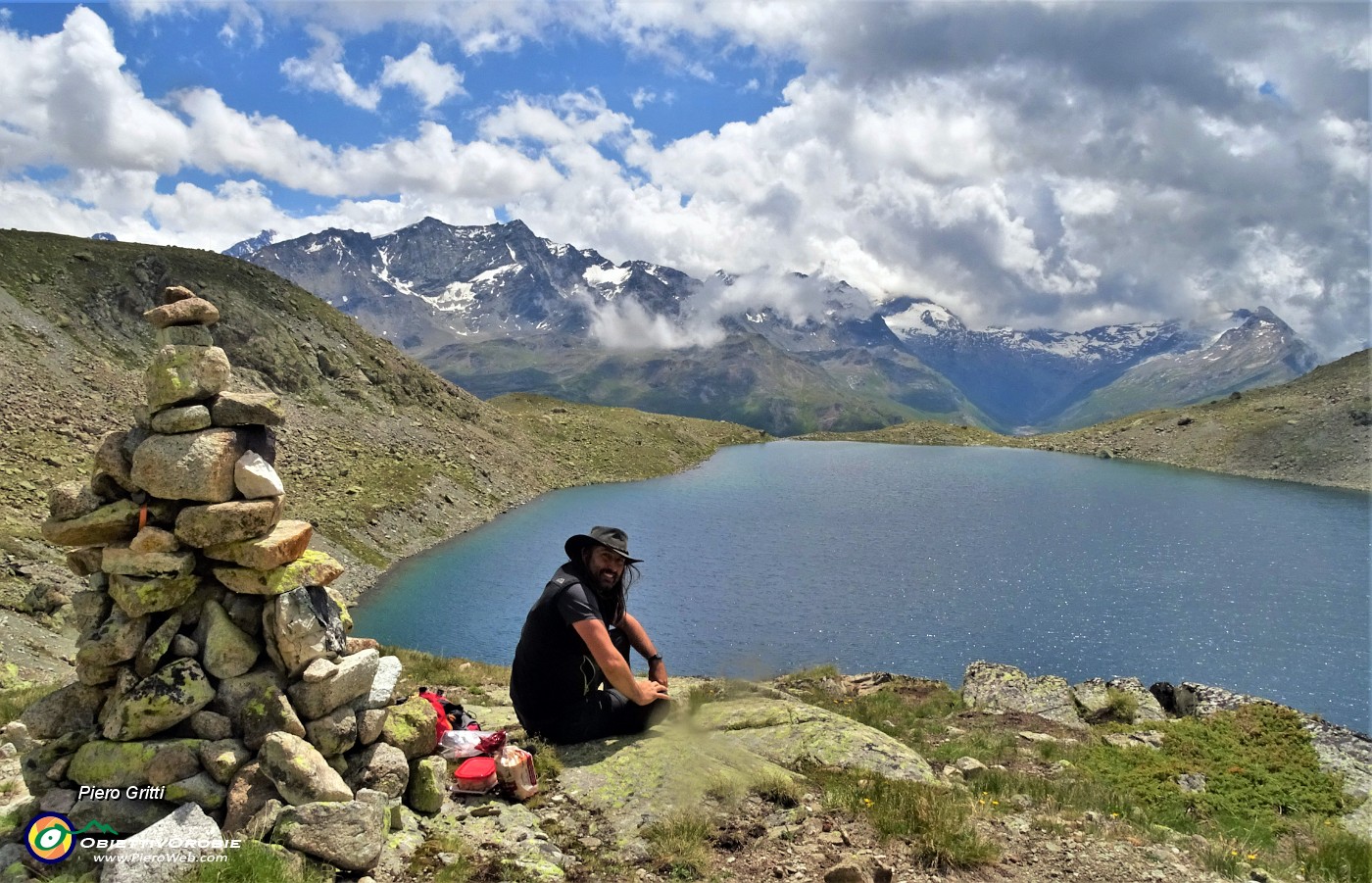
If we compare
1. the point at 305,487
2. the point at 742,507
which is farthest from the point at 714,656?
the point at 742,507

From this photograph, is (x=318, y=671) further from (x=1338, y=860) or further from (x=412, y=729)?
(x=1338, y=860)

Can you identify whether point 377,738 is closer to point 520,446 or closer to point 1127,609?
point 1127,609

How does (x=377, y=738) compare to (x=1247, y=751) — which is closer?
(x=377, y=738)

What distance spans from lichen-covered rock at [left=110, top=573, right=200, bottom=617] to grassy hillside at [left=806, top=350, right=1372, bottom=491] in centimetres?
14444

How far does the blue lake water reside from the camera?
35156 millimetres

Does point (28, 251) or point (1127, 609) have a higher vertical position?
point (28, 251)

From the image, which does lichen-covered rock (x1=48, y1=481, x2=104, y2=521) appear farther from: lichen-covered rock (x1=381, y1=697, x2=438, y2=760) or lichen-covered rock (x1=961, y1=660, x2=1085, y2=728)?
lichen-covered rock (x1=961, y1=660, x2=1085, y2=728)

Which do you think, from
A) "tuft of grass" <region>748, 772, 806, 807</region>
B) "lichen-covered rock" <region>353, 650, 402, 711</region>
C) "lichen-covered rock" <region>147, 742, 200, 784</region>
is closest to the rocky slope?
"lichen-covered rock" <region>147, 742, 200, 784</region>

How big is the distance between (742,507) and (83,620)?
72.5 m

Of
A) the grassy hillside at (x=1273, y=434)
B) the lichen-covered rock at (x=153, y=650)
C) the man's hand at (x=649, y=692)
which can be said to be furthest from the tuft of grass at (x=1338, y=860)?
the grassy hillside at (x=1273, y=434)

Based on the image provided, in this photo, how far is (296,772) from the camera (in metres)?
8.02

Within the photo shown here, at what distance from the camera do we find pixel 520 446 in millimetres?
98062

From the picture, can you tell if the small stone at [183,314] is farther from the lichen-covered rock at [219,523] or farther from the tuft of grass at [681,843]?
the tuft of grass at [681,843]

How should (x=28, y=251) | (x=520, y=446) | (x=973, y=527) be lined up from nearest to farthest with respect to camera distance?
(x=28, y=251)
(x=973, y=527)
(x=520, y=446)
